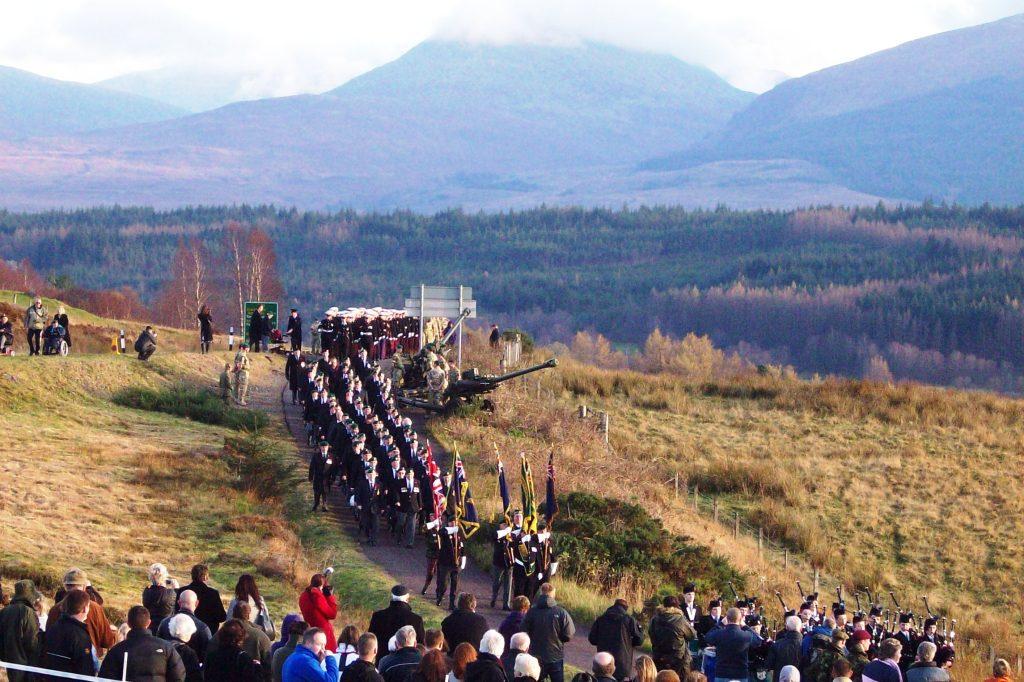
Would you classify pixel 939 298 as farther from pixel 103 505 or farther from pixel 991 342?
pixel 103 505

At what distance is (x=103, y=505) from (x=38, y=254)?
17894 cm

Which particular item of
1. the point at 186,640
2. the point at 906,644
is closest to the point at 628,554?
the point at 906,644

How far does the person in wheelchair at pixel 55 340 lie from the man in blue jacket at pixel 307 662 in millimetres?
27574

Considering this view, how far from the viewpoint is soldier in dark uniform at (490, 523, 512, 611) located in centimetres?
2248

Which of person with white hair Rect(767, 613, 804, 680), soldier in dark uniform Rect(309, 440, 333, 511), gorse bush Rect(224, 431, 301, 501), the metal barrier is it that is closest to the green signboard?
gorse bush Rect(224, 431, 301, 501)

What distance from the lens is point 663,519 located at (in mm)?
33594

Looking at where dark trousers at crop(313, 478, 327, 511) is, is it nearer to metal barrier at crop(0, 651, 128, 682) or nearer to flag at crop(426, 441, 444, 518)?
flag at crop(426, 441, 444, 518)

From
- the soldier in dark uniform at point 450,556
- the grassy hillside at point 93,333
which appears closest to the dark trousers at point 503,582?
the soldier in dark uniform at point 450,556

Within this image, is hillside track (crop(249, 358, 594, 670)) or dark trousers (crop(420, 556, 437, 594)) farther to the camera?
dark trousers (crop(420, 556, 437, 594))

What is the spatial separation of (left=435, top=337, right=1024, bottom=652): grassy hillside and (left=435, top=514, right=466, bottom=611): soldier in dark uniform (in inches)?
294

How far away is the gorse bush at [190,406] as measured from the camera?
37.4 m

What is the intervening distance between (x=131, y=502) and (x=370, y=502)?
15.7 feet

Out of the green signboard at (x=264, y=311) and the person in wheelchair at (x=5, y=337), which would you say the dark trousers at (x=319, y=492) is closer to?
the person in wheelchair at (x=5, y=337)

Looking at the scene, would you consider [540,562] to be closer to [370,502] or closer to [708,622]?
[708,622]
